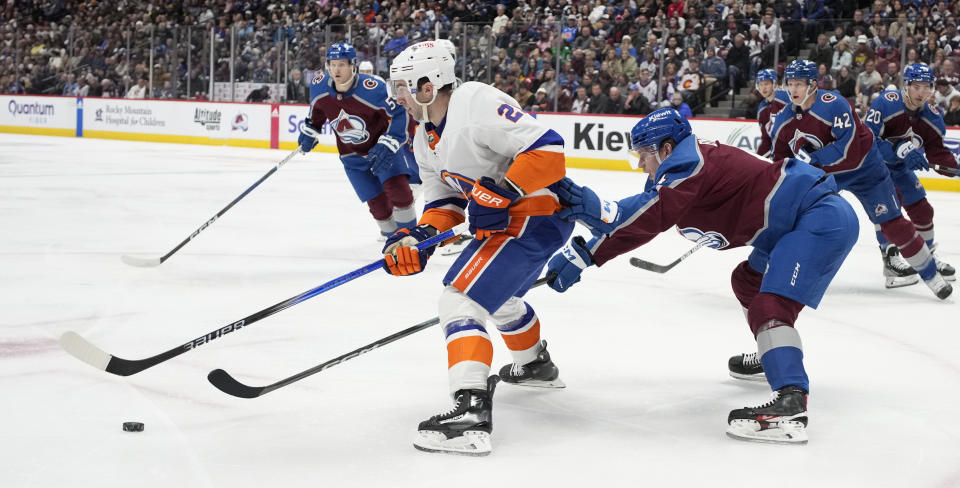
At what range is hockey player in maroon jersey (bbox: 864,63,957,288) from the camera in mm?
5695

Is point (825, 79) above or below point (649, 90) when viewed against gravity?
above

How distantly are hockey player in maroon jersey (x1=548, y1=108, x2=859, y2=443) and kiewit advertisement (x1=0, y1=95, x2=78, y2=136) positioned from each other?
17.0 meters

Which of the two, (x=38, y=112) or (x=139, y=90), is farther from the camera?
(x=38, y=112)

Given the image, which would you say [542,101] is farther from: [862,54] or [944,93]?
[944,93]

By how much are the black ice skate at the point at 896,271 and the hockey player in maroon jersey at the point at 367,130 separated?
112 inches

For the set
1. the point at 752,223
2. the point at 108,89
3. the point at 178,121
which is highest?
the point at 752,223

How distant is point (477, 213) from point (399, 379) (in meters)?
0.90

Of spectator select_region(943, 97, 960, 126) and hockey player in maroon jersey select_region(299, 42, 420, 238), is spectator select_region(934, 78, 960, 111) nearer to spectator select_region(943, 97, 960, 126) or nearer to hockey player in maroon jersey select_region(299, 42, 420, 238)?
spectator select_region(943, 97, 960, 126)

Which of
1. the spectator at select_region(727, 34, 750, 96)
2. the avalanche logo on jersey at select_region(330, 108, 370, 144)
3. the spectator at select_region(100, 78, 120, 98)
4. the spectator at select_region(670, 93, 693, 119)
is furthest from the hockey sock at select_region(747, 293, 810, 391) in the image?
the spectator at select_region(100, 78, 120, 98)

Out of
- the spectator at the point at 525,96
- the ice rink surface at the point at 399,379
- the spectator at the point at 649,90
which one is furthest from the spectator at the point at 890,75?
the ice rink surface at the point at 399,379

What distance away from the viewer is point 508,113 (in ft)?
9.09

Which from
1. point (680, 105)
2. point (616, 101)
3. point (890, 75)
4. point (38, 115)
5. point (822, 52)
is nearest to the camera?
point (890, 75)

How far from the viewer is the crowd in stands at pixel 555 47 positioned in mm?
11414

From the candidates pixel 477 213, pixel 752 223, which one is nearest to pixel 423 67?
pixel 477 213
